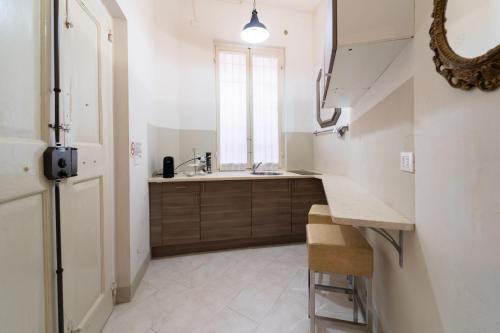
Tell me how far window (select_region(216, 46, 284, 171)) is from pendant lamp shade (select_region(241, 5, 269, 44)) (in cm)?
66

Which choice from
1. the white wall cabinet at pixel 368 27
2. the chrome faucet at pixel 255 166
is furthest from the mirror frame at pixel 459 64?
the chrome faucet at pixel 255 166

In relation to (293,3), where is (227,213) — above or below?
below

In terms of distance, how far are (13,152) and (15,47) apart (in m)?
0.41

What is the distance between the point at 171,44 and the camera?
122 inches

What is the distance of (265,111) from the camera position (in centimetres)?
356

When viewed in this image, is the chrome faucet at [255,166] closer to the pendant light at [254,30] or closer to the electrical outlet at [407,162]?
the pendant light at [254,30]

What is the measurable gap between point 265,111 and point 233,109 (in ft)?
1.75

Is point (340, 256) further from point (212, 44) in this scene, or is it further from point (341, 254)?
point (212, 44)

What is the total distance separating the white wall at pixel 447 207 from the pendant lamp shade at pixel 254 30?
1.92 m

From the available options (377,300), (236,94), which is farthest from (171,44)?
(377,300)

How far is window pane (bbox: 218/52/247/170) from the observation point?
342 cm

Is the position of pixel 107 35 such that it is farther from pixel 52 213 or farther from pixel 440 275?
pixel 440 275

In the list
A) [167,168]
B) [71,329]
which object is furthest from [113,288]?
[167,168]

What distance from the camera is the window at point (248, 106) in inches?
135
